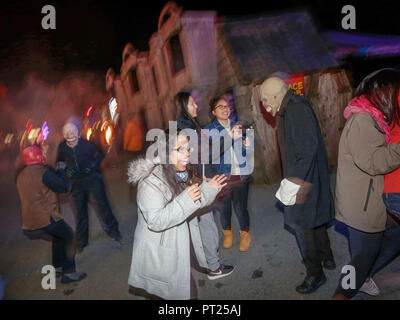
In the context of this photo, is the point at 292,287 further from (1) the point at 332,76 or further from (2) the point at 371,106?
(1) the point at 332,76

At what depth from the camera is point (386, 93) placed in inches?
90.4

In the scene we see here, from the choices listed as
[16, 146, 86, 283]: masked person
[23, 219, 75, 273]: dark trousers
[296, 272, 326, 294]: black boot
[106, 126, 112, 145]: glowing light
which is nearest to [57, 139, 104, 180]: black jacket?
[16, 146, 86, 283]: masked person

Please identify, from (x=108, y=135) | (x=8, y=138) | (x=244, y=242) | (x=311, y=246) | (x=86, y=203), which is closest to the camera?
(x=311, y=246)

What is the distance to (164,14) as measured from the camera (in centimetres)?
949

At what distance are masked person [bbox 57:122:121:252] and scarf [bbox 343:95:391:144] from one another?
11.9 feet

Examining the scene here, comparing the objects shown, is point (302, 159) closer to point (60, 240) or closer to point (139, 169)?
point (139, 169)

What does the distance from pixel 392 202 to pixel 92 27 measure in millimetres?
10623

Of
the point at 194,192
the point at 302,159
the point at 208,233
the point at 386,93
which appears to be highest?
the point at 386,93

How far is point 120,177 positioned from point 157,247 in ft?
24.3

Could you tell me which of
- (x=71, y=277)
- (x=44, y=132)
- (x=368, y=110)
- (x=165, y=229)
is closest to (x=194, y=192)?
(x=165, y=229)

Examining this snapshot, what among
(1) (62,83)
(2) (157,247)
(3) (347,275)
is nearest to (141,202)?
(2) (157,247)

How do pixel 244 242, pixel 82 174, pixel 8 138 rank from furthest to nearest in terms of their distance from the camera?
pixel 8 138, pixel 82 174, pixel 244 242

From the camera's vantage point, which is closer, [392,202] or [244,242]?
[392,202]

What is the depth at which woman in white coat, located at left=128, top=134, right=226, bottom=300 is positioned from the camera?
226 cm
